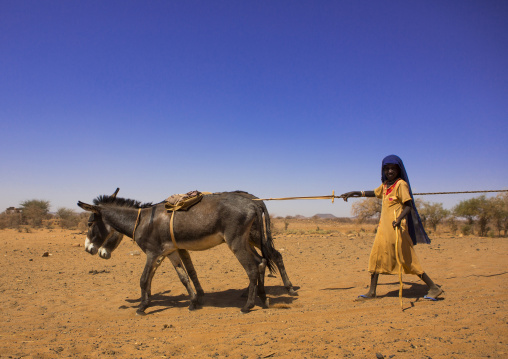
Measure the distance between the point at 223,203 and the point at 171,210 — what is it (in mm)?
1041

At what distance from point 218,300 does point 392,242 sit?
3681mm

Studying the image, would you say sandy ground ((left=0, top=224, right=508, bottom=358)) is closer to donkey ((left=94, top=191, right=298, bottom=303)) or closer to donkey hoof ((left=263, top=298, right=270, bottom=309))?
donkey hoof ((left=263, top=298, right=270, bottom=309))

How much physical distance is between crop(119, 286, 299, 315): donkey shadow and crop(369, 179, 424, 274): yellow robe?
1827mm

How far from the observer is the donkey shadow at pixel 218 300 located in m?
6.45

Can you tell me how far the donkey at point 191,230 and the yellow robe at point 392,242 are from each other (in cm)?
199

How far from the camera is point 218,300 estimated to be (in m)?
A: 7.00

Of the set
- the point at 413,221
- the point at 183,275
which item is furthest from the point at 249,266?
the point at 413,221

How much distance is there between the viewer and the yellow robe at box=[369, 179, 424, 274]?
5.48m

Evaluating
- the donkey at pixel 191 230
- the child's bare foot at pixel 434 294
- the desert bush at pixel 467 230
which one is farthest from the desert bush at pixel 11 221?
the desert bush at pixel 467 230

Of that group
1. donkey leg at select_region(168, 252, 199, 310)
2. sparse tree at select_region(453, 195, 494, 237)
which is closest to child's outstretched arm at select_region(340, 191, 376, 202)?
donkey leg at select_region(168, 252, 199, 310)

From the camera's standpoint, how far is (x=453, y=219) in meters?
24.7

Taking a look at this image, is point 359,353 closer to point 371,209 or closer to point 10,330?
point 10,330

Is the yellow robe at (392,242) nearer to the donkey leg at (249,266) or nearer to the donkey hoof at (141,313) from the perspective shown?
the donkey leg at (249,266)

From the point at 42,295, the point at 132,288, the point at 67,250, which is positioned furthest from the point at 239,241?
the point at 67,250
